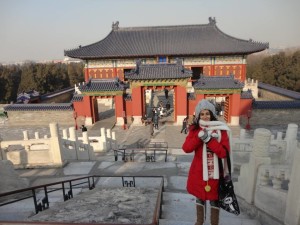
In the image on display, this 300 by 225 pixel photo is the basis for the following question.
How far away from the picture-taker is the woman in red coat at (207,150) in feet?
10.2

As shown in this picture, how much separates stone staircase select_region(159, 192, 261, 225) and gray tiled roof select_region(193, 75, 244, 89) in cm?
1293

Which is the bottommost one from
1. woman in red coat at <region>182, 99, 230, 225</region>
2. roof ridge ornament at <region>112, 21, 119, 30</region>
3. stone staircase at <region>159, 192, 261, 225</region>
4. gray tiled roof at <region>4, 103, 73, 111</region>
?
stone staircase at <region>159, 192, 261, 225</region>

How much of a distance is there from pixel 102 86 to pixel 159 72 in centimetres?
469

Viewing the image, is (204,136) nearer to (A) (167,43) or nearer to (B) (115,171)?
(B) (115,171)

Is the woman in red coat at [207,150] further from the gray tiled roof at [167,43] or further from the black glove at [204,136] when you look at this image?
the gray tiled roof at [167,43]

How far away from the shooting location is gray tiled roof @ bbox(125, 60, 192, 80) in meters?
18.1

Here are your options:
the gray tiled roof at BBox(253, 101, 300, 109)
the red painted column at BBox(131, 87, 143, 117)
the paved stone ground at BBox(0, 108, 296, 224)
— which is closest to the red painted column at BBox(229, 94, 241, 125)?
the gray tiled roof at BBox(253, 101, 300, 109)

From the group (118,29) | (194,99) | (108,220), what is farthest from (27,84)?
(108,220)

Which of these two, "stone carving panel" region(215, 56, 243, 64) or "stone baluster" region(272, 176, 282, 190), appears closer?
"stone baluster" region(272, 176, 282, 190)

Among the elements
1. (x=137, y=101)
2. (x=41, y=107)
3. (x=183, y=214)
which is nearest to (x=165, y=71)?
(x=137, y=101)

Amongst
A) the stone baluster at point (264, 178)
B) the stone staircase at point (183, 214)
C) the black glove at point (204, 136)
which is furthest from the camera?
the stone baluster at point (264, 178)

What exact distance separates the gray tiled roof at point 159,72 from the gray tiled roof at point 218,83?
1.13 metres

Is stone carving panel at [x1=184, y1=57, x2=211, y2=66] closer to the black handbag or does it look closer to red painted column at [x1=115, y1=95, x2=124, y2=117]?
red painted column at [x1=115, y1=95, x2=124, y2=117]

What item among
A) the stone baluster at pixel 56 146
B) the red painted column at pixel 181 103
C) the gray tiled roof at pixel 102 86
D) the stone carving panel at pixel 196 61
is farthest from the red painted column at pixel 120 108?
the stone carving panel at pixel 196 61
